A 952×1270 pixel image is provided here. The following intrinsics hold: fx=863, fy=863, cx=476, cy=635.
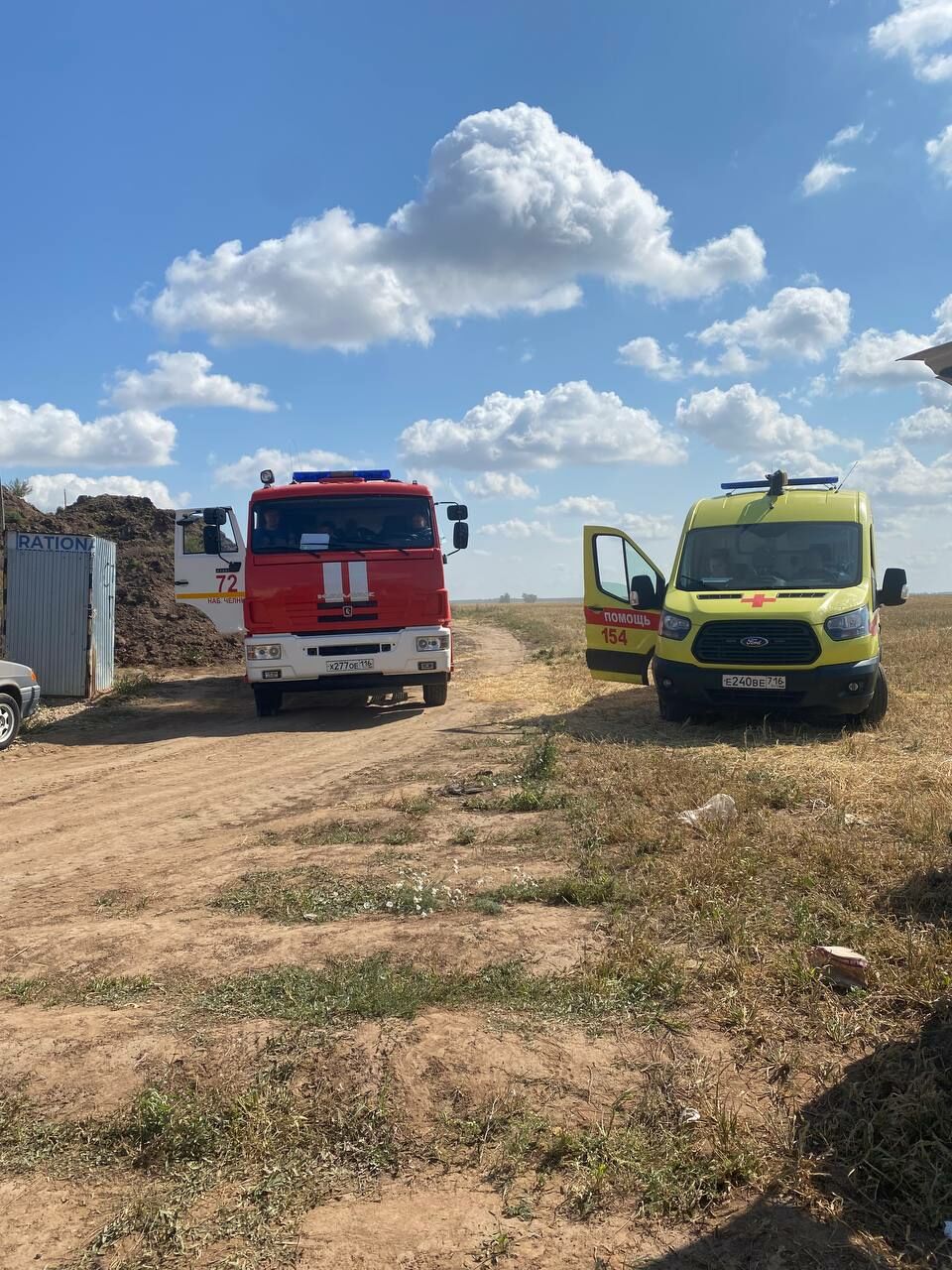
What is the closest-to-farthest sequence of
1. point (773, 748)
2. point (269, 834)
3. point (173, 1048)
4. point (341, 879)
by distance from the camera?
point (173, 1048), point (341, 879), point (269, 834), point (773, 748)

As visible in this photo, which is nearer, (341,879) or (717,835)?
(341,879)

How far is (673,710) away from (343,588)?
14.1 feet

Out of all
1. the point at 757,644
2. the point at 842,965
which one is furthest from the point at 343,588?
the point at 842,965

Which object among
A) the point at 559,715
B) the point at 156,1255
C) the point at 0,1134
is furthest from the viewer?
the point at 559,715

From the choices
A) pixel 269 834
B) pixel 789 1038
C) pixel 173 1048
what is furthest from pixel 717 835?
pixel 173 1048

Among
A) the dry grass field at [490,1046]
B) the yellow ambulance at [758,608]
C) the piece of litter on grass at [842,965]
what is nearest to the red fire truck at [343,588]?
the yellow ambulance at [758,608]

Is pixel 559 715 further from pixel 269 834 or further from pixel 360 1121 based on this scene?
pixel 360 1121

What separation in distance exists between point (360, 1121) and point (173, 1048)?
782 millimetres

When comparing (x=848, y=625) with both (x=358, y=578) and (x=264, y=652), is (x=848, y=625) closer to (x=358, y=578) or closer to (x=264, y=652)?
(x=358, y=578)

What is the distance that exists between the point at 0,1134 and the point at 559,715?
8.76 meters

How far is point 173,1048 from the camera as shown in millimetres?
3008

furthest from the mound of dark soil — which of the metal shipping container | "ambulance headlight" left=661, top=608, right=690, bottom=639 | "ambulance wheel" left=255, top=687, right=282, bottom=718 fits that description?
"ambulance headlight" left=661, top=608, right=690, bottom=639

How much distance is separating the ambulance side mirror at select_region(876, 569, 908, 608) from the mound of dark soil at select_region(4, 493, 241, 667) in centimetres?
1395

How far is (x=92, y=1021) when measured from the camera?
10.6 ft
